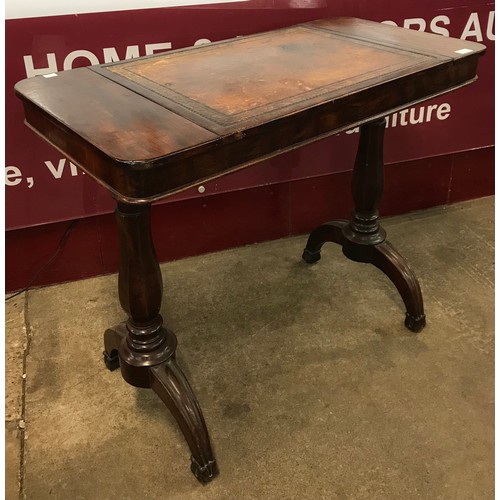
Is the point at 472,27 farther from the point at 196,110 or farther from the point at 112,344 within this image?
the point at 112,344

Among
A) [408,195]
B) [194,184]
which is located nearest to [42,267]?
[194,184]

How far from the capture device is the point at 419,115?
233 cm

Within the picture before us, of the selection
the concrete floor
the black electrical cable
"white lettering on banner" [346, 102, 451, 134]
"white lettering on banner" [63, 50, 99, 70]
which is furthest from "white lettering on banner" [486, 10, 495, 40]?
the black electrical cable

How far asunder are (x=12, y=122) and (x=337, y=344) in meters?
1.19

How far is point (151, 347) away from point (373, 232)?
2.81ft

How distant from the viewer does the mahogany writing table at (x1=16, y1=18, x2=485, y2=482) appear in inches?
45.9

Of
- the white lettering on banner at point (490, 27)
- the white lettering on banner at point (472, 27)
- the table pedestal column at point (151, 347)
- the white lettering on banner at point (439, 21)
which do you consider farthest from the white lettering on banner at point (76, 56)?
the white lettering on banner at point (490, 27)

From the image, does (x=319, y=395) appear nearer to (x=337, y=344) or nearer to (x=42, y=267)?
(x=337, y=344)

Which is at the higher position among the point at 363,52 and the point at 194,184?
the point at 363,52

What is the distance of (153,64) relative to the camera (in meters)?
1.58

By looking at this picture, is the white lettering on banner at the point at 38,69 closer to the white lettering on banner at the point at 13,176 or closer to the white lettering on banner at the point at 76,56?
the white lettering on banner at the point at 76,56

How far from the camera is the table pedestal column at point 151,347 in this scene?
4.71 ft

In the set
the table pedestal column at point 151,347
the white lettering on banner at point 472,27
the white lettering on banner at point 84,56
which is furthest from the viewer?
the white lettering on banner at point 472,27

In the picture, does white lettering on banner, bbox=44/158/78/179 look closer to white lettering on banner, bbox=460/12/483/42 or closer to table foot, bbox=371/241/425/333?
table foot, bbox=371/241/425/333
